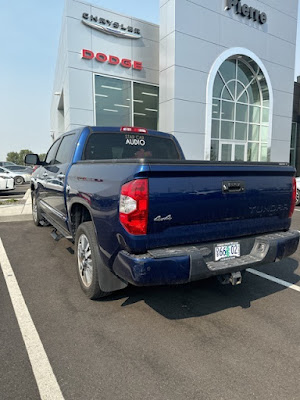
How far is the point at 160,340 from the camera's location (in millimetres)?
2605

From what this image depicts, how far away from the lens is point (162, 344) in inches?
100

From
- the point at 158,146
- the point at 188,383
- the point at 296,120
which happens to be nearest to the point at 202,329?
the point at 188,383

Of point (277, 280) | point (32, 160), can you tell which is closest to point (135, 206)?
point (277, 280)

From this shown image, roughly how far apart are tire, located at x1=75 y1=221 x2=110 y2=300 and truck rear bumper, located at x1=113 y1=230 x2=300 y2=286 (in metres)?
0.45

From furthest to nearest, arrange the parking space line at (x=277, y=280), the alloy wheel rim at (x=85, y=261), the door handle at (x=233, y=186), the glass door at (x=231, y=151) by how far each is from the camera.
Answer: the glass door at (x=231, y=151)
the parking space line at (x=277, y=280)
the alloy wheel rim at (x=85, y=261)
the door handle at (x=233, y=186)

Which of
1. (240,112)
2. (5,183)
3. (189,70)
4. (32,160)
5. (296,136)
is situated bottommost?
(5,183)

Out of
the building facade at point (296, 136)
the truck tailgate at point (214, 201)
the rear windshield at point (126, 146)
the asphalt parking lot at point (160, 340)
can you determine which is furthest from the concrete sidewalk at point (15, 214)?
the building facade at point (296, 136)

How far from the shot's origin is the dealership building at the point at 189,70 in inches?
495

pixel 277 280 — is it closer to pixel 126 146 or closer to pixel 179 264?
pixel 179 264

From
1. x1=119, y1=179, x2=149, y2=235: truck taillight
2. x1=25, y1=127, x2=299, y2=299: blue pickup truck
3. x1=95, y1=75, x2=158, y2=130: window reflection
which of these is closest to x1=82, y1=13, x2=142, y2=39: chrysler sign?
x1=95, y1=75, x2=158, y2=130: window reflection

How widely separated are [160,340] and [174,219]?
1.12 m

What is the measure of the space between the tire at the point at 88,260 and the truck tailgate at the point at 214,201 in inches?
33.9

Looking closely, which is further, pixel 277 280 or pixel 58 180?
pixel 58 180

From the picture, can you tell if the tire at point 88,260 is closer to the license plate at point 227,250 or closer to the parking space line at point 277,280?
the license plate at point 227,250
